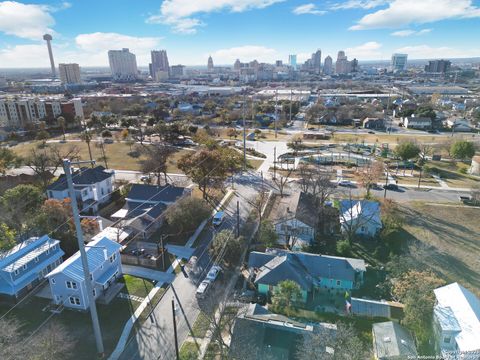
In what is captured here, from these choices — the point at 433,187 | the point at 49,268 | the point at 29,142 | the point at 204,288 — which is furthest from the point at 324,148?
the point at 29,142

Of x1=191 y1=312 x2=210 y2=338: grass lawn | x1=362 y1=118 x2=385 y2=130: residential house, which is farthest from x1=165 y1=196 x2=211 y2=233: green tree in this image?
x1=362 y1=118 x2=385 y2=130: residential house

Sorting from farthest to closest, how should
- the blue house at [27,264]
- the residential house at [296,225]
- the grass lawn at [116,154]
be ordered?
the grass lawn at [116,154] < the residential house at [296,225] < the blue house at [27,264]

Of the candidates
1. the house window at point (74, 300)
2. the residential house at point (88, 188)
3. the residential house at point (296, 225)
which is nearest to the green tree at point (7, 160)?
the residential house at point (88, 188)

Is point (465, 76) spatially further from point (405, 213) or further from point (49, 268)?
point (49, 268)

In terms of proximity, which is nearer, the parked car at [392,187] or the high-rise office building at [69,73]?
the parked car at [392,187]

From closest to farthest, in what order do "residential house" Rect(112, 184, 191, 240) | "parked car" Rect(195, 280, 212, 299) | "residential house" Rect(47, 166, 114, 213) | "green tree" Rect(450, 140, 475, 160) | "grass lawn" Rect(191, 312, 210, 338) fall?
1. "grass lawn" Rect(191, 312, 210, 338)
2. "parked car" Rect(195, 280, 212, 299)
3. "residential house" Rect(112, 184, 191, 240)
4. "residential house" Rect(47, 166, 114, 213)
5. "green tree" Rect(450, 140, 475, 160)

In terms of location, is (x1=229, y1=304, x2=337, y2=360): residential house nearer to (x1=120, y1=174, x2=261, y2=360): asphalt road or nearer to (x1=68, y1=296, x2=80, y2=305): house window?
(x1=120, y1=174, x2=261, y2=360): asphalt road

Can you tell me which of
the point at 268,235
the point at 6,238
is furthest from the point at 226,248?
the point at 6,238

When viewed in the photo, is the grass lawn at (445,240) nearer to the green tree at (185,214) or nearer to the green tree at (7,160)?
the green tree at (185,214)
